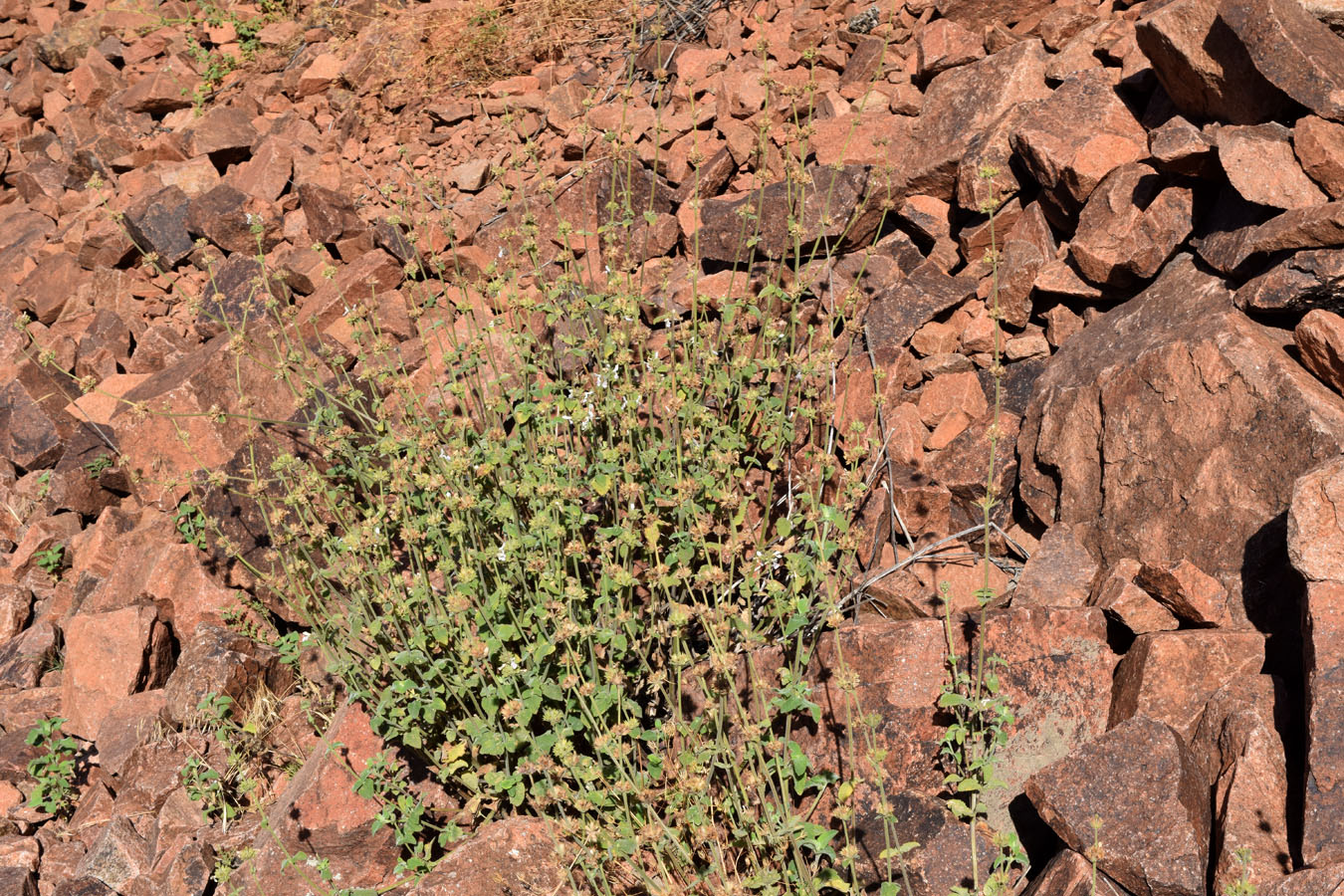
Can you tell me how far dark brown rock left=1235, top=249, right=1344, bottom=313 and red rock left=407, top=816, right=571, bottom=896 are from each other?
2.80 m

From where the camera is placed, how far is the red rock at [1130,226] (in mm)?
4062

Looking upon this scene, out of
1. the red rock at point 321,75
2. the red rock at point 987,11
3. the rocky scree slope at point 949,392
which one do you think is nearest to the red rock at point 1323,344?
the rocky scree slope at point 949,392

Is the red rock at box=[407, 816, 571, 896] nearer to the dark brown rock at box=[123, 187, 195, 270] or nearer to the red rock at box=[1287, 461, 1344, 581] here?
the red rock at box=[1287, 461, 1344, 581]

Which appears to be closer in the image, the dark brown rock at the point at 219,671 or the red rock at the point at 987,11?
the dark brown rock at the point at 219,671

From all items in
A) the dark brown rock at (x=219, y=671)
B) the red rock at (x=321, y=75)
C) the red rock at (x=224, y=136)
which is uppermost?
the red rock at (x=321, y=75)

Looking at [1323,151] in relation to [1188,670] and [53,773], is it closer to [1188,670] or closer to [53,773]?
[1188,670]

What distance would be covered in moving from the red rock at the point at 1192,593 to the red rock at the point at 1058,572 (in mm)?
284

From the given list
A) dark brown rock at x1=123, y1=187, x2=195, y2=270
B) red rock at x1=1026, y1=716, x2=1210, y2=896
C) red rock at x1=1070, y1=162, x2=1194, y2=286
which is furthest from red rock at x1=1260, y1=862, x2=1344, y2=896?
dark brown rock at x1=123, y1=187, x2=195, y2=270

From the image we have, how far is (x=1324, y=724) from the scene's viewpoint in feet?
8.75

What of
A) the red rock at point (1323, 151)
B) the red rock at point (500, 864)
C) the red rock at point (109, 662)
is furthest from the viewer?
the red rock at point (109, 662)

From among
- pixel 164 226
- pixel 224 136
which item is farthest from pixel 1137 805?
pixel 224 136

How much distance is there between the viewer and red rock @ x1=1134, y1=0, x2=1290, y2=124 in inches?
153

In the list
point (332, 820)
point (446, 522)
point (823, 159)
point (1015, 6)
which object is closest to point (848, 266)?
point (823, 159)

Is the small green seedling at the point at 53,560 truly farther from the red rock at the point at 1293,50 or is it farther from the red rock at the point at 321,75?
the red rock at the point at 1293,50
